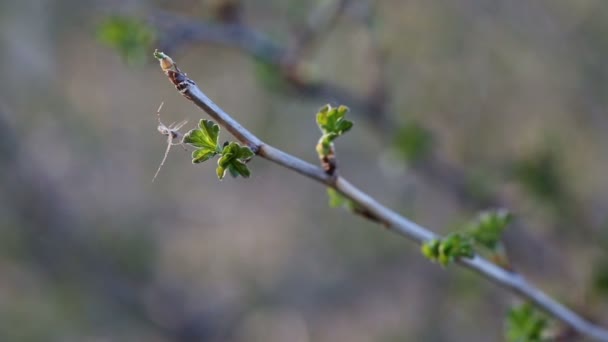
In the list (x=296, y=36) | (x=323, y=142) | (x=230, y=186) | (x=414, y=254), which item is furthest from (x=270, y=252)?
(x=323, y=142)

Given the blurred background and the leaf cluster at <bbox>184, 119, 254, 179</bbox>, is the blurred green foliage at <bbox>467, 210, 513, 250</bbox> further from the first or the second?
the blurred background

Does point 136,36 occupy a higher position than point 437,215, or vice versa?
point 437,215

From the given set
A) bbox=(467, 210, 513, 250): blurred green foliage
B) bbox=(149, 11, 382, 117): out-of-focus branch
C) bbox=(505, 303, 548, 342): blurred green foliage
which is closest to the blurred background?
bbox=(149, 11, 382, 117): out-of-focus branch

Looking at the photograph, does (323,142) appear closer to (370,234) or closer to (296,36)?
(296,36)

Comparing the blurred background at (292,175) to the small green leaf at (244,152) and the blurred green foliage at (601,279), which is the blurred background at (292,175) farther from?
the small green leaf at (244,152)

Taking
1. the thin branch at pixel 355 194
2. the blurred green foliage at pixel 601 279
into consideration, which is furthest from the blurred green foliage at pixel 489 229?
the blurred green foliage at pixel 601 279

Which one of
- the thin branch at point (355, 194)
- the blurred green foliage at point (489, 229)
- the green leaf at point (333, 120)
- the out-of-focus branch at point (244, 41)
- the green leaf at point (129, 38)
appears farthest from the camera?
the out-of-focus branch at point (244, 41)
